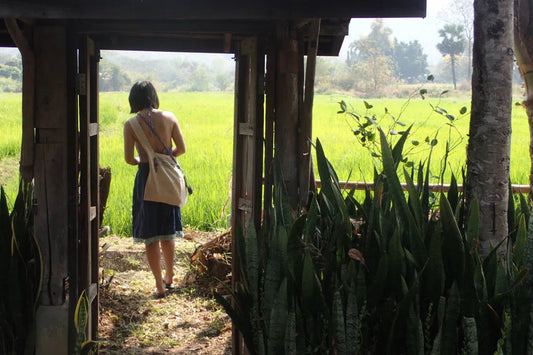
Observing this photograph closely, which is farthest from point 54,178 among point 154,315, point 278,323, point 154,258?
point 154,315

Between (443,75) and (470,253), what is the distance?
88.7m

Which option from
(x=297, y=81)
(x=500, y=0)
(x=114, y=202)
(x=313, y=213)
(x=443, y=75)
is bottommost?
(x=114, y=202)

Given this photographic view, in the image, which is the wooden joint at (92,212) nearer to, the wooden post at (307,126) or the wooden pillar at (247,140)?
the wooden pillar at (247,140)

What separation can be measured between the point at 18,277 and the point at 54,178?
569 mm

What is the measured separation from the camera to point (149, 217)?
537 centimetres

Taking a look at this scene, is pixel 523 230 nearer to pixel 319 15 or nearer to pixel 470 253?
pixel 470 253

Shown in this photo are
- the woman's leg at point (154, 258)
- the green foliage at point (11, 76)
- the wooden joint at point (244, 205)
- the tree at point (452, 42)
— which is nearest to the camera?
the wooden joint at point (244, 205)

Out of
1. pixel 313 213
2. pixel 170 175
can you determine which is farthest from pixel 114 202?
pixel 313 213

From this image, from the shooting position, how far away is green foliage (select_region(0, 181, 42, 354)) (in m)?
3.67

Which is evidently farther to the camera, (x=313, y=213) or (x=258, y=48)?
(x=258, y=48)

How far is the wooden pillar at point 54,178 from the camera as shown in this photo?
3.79m

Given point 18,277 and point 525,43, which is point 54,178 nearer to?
point 18,277

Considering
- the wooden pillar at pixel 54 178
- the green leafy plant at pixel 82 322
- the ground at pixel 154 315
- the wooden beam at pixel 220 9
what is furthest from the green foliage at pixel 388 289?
the ground at pixel 154 315

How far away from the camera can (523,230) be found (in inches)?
131
